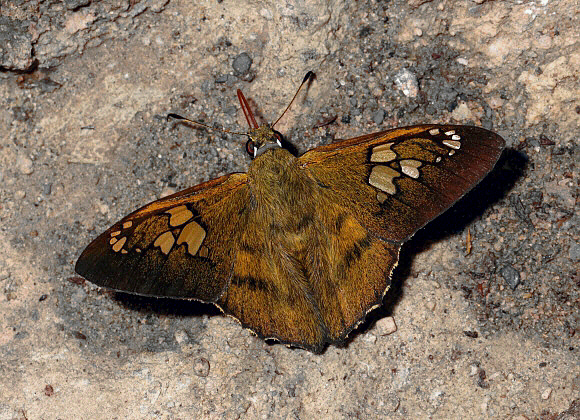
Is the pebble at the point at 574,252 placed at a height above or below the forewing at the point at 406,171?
below

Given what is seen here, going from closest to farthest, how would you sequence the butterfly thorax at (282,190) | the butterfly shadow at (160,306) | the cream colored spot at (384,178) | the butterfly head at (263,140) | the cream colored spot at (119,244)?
the cream colored spot at (119,244) < the cream colored spot at (384,178) < the butterfly thorax at (282,190) < the butterfly head at (263,140) < the butterfly shadow at (160,306)

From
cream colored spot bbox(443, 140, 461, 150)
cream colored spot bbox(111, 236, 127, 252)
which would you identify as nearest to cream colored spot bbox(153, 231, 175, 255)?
cream colored spot bbox(111, 236, 127, 252)

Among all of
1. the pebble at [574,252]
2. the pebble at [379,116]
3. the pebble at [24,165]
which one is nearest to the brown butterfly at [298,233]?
the pebble at [379,116]

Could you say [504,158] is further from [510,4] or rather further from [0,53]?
[0,53]

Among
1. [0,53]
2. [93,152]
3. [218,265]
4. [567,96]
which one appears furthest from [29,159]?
[567,96]

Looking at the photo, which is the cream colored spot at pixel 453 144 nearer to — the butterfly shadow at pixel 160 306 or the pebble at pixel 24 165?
the butterfly shadow at pixel 160 306

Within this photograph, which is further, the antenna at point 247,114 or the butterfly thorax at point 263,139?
the antenna at point 247,114

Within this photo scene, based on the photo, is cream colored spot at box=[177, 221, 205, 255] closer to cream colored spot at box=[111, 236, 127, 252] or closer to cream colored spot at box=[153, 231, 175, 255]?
cream colored spot at box=[153, 231, 175, 255]
